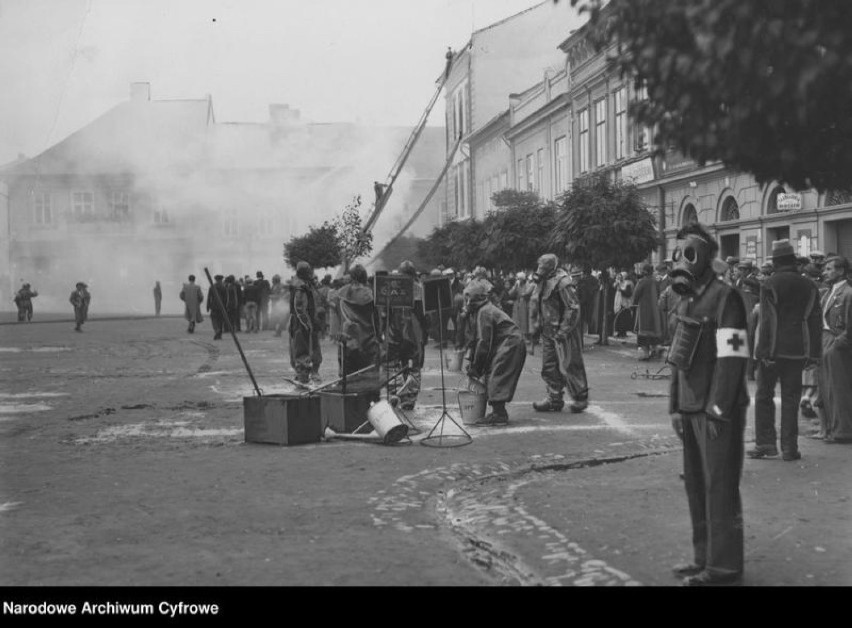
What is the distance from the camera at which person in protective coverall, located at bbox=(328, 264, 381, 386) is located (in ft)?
37.6

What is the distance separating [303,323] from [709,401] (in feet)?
31.5

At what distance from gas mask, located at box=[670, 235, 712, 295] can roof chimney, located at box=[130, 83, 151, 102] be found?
1489 inches

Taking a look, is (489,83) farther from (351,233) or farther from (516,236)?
(516,236)

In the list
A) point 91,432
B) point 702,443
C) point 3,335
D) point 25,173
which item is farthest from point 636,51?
point 25,173

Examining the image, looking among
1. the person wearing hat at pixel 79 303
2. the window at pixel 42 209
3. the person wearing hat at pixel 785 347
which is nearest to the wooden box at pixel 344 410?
the person wearing hat at pixel 785 347

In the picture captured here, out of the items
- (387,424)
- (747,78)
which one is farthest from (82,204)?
(747,78)

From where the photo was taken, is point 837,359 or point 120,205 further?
point 120,205

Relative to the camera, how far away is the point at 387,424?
9359mm

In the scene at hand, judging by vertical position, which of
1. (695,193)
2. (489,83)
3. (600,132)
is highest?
(489,83)

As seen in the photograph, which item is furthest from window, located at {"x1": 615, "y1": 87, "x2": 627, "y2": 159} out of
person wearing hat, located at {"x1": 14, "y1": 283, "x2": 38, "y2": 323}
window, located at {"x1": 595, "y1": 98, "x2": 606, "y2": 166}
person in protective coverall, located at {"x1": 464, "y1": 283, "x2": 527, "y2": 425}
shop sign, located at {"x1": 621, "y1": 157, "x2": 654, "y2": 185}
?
person in protective coverall, located at {"x1": 464, "y1": 283, "x2": 527, "y2": 425}

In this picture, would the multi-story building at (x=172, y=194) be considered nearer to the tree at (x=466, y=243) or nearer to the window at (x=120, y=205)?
the window at (x=120, y=205)

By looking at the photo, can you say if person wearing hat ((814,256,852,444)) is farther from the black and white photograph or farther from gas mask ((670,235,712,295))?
gas mask ((670,235,712,295))

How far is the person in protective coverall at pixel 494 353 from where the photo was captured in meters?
10.6

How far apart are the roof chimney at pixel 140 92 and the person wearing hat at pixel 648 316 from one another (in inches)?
1055
